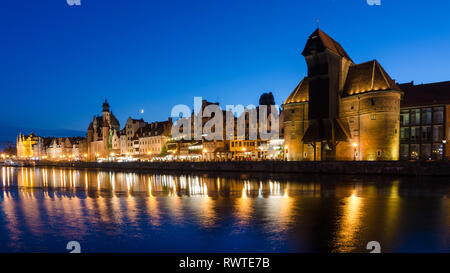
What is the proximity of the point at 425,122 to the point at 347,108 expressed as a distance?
42.6ft

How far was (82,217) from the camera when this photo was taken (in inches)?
543

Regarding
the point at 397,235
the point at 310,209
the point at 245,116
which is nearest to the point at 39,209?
the point at 310,209

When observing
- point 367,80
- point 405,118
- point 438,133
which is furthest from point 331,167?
point 405,118

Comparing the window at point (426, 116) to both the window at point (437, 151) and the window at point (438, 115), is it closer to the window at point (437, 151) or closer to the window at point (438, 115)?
the window at point (438, 115)

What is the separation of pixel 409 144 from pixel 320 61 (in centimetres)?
1918

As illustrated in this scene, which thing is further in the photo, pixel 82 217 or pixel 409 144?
pixel 409 144

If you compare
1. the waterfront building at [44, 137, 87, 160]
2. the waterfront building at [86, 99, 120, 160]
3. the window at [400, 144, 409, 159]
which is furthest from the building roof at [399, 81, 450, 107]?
the waterfront building at [44, 137, 87, 160]

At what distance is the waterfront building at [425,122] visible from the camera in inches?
1802

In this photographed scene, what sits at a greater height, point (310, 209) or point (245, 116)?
point (245, 116)

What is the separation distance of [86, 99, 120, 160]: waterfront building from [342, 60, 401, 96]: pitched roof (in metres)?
85.1

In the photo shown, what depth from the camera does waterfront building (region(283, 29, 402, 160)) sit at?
136ft

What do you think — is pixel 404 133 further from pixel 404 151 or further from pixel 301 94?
pixel 301 94

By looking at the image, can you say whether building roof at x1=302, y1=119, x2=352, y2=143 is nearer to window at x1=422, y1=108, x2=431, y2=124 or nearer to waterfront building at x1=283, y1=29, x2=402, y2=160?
waterfront building at x1=283, y1=29, x2=402, y2=160
